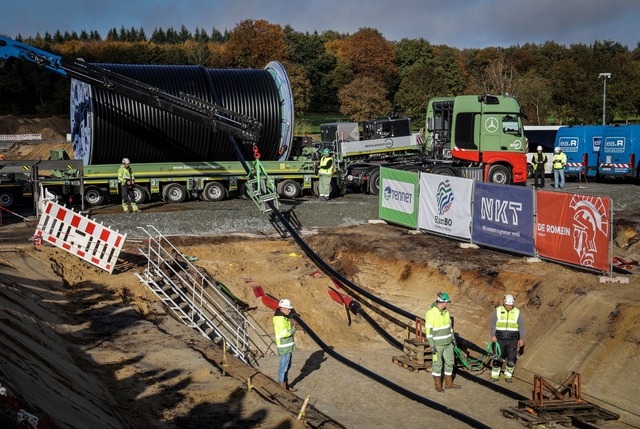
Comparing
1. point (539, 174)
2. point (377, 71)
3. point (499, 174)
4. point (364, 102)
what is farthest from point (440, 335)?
point (377, 71)

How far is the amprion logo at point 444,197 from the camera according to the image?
20.8 metres

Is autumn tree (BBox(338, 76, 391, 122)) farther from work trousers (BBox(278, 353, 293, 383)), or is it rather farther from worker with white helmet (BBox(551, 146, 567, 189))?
work trousers (BBox(278, 353, 293, 383))

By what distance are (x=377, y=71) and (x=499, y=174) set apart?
177 feet

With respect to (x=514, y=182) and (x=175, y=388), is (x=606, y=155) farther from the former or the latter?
(x=175, y=388)

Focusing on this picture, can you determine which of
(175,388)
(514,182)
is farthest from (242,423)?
(514,182)

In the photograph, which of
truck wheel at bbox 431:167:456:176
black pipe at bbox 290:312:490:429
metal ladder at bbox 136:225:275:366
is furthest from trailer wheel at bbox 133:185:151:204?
black pipe at bbox 290:312:490:429

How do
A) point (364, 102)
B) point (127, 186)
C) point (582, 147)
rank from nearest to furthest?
point (127, 186)
point (582, 147)
point (364, 102)

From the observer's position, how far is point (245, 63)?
74.7 meters

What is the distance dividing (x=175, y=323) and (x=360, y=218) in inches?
418

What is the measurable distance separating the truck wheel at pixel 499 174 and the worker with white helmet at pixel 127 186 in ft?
44.9

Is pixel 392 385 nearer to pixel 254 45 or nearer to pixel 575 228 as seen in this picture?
pixel 575 228

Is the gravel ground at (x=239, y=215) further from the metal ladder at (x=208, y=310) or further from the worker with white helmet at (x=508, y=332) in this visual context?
the worker with white helmet at (x=508, y=332)

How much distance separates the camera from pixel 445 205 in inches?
829

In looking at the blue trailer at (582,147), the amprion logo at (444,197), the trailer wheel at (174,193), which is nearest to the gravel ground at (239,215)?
the trailer wheel at (174,193)
